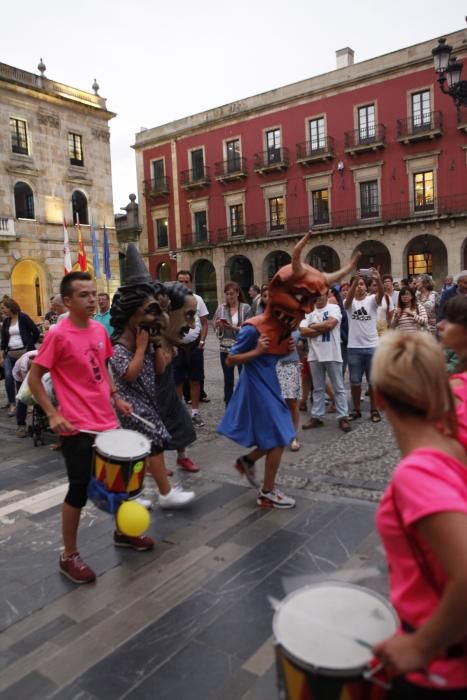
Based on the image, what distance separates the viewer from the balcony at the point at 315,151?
26.3 m

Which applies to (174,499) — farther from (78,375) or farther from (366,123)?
(366,123)

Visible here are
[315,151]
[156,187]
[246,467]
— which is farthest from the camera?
[156,187]

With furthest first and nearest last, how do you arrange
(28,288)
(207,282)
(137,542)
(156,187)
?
(207,282) → (156,187) → (28,288) → (137,542)

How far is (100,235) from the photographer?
28.2 metres

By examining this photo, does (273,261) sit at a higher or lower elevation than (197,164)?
lower

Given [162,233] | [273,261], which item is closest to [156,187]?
[162,233]

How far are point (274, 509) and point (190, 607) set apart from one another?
1338 millimetres

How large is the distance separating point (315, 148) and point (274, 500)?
25.8 metres

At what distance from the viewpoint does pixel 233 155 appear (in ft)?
98.1

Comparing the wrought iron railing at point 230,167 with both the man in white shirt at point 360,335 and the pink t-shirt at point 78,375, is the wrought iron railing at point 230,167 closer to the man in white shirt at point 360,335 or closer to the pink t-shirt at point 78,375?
the man in white shirt at point 360,335

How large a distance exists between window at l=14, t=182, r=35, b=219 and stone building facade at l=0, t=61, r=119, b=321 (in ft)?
0.14

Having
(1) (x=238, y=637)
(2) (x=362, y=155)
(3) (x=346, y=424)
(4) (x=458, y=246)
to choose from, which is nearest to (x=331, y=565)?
(1) (x=238, y=637)

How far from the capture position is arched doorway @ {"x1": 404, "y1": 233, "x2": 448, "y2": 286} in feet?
83.3

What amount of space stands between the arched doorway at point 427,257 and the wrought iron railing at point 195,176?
11968mm
